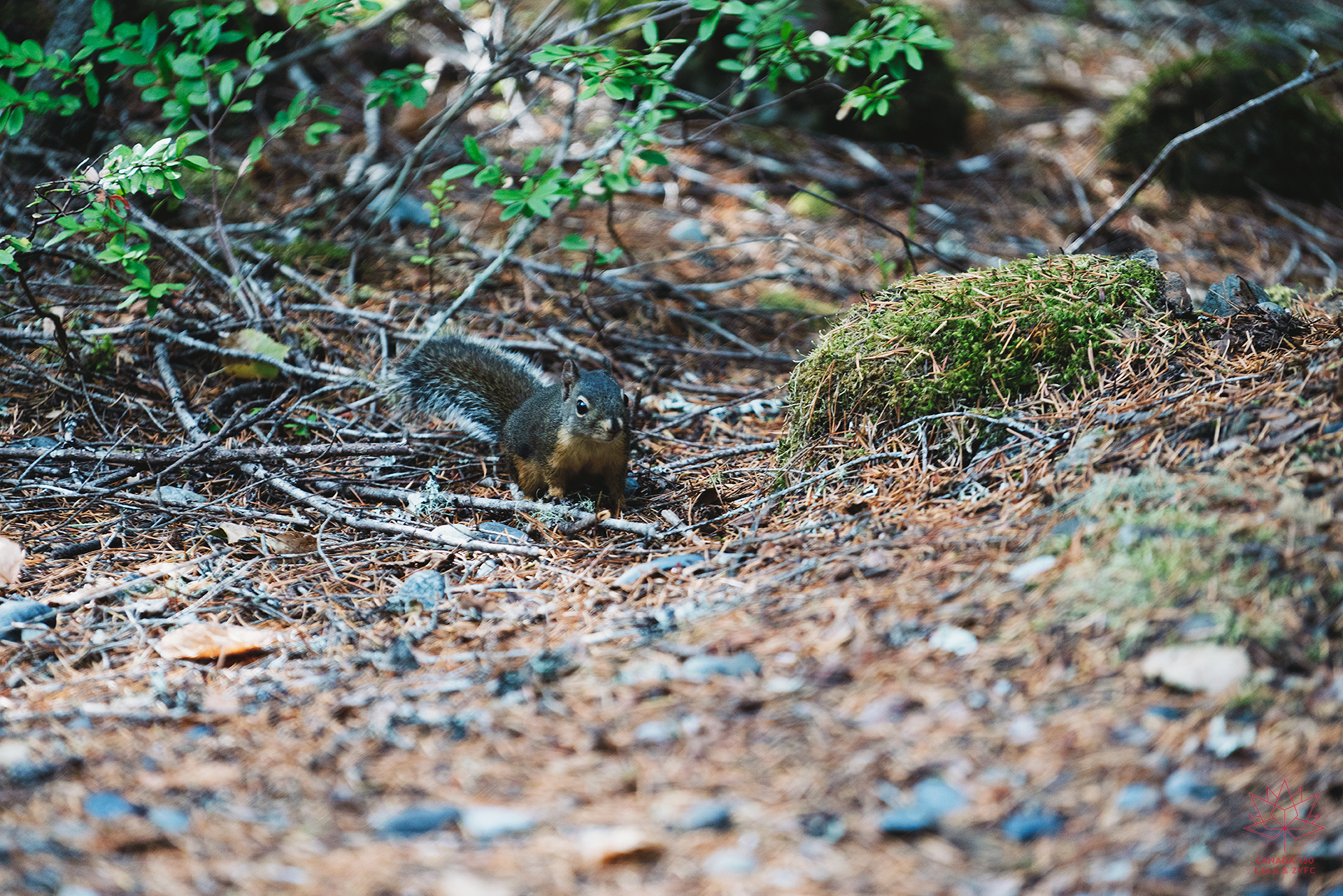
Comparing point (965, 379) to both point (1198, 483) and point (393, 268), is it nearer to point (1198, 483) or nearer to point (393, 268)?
point (1198, 483)

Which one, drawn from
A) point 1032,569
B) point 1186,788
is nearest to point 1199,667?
point 1186,788

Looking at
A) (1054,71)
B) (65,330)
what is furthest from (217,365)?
(1054,71)

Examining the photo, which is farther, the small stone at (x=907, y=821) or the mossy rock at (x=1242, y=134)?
the mossy rock at (x=1242, y=134)

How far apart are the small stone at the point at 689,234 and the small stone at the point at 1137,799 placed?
15.8 ft

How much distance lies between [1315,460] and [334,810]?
2.32 meters

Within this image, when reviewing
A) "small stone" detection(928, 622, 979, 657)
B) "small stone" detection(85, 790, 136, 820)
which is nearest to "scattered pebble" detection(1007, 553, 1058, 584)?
"small stone" detection(928, 622, 979, 657)

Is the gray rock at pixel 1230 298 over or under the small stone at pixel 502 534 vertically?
over

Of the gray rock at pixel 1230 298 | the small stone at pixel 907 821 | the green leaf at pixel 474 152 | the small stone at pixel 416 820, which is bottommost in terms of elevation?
the small stone at pixel 416 820

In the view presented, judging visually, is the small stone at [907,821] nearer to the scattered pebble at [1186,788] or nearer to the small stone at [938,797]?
the small stone at [938,797]

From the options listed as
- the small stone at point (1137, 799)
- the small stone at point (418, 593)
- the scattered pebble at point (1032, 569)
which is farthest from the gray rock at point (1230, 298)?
the small stone at point (418, 593)

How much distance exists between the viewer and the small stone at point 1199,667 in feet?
5.93

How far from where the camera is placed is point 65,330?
4.05 meters

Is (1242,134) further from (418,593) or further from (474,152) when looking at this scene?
(418,593)

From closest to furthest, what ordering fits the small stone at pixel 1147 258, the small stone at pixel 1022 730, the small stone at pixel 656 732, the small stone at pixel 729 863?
the small stone at pixel 729 863 → the small stone at pixel 1022 730 → the small stone at pixel 656 732 → the small stone at pixel 1147 258
